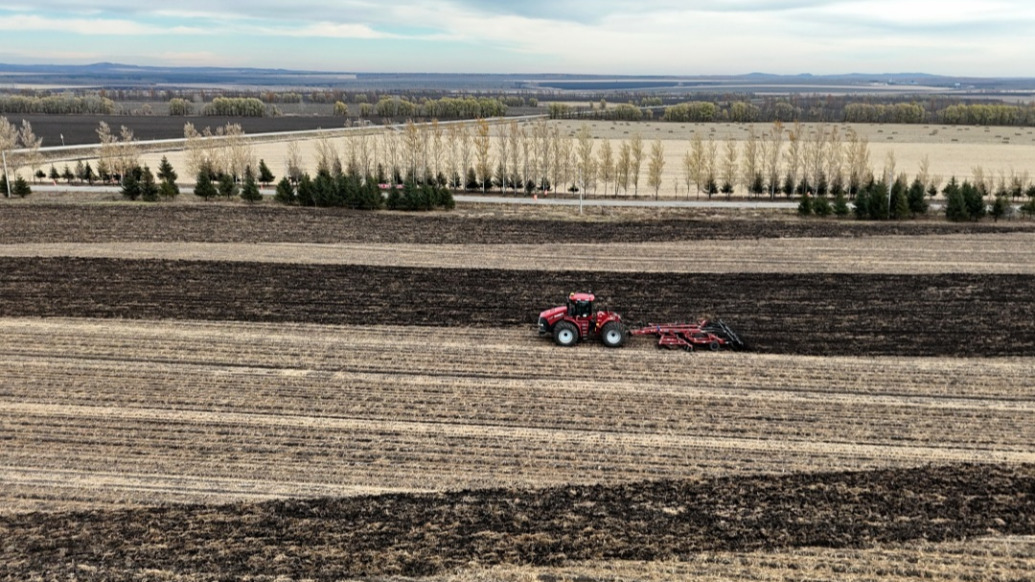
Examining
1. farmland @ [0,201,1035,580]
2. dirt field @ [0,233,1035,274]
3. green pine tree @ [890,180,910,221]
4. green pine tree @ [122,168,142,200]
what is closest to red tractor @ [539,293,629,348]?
farmland @ [0,201,1035,580]

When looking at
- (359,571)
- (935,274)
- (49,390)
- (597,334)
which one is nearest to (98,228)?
(49,390)

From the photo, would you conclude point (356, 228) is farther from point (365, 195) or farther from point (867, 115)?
point (867, 115)

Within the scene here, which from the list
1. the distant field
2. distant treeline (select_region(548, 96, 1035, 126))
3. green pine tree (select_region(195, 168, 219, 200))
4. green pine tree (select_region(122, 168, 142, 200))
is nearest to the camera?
the distant field

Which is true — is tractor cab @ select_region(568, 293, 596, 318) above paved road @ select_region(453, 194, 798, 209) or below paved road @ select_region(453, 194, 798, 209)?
below

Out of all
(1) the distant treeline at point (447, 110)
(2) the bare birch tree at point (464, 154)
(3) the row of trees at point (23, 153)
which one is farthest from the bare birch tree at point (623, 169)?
(1) the distant treeline at point (447, 110)

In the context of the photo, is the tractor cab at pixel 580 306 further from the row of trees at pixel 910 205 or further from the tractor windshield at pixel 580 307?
the row of trees at pixel 910 205

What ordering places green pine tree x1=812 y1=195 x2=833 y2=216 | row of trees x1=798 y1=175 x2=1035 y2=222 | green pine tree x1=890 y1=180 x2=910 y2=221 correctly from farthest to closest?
1. green pine tree x1=812 y1=195 x2=833 y2=216
2. green pine tree x1=890 y1=180 x2=910 y2=221
3. row of trees x1=798 y1=175 x2=1035 y2=222

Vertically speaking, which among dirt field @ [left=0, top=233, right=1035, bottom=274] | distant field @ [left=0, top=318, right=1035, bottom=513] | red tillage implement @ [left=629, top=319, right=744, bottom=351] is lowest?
distant field @ [left=0, top=318, right=1035, bottom=513]

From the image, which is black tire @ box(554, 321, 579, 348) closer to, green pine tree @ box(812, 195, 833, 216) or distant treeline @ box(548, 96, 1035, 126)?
green pine tree @ box(812, 195, 833, 216)
